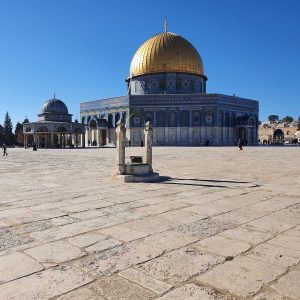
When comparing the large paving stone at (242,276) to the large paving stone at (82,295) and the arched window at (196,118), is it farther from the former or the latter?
the arched window at (196,118)

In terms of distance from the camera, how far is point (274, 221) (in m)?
4.49

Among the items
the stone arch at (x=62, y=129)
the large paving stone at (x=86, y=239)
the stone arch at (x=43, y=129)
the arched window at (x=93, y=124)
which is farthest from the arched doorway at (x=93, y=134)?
the large paving stone at (x=86, y=239)

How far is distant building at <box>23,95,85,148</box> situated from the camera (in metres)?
42.4

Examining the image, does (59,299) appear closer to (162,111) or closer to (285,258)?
(285,258)

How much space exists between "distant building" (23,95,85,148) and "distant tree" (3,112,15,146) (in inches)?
599

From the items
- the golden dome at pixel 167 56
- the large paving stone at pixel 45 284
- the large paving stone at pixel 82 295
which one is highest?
the golden dome at pixel 167 56

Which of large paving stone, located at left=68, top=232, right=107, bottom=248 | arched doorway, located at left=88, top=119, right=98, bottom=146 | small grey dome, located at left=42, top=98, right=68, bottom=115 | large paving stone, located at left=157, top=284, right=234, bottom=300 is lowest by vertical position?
large paving stone, located at left=157, top=284, right=234, bottom=300

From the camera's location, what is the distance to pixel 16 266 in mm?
2980

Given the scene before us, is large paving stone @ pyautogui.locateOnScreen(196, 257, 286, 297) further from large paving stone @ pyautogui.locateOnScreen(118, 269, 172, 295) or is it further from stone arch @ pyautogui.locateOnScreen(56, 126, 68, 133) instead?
stone arch @ pyautogui.locateOnScreen(56, 126, 68, 133)

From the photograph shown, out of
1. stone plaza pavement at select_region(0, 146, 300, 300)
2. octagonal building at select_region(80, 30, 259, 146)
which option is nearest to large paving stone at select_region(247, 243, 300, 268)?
stone plaza pavement at select_region(0, 146, 300, 300)

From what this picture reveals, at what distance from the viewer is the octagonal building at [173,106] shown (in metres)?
42.9

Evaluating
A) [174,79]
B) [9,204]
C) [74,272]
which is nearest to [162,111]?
[174,79]

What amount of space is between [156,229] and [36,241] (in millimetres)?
1376

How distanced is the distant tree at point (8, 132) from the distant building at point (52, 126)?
1520 cm
